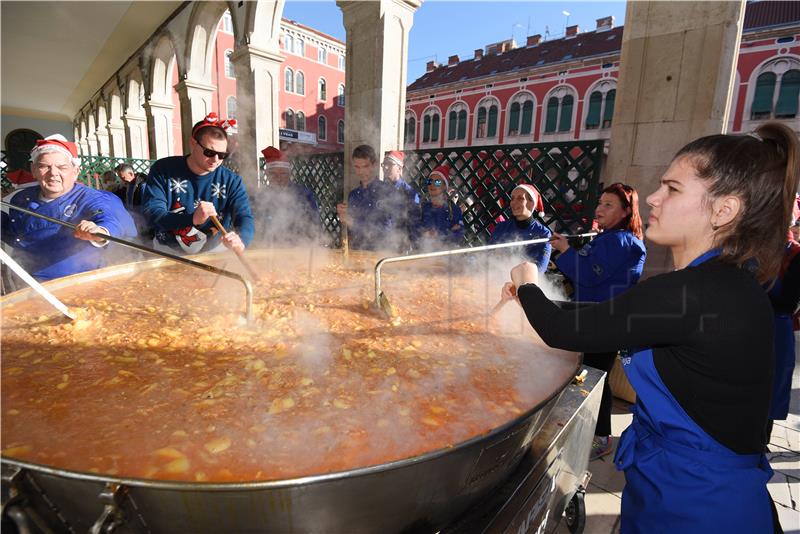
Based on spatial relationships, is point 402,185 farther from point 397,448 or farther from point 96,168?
point 96,168

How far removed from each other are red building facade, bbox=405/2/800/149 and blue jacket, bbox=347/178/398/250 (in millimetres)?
22173

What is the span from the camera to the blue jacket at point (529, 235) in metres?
3.20

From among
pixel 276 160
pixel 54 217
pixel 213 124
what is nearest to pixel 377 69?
pixel 276 160

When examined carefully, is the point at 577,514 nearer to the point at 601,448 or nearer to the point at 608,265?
the point at 601,448

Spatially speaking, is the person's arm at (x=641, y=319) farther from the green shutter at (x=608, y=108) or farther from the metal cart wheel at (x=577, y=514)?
the green shutter at (x=608, y=108)

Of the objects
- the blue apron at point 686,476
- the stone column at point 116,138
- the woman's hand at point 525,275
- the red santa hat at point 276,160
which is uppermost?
the stone column at point 116,138

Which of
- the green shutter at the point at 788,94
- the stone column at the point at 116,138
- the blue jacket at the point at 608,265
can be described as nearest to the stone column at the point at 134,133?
the stone column at the point at 116,138

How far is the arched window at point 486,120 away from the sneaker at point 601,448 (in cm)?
2531

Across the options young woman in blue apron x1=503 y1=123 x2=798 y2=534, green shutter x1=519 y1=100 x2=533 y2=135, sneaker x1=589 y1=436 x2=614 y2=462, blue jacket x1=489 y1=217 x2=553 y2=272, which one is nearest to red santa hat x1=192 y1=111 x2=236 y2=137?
blue jacket x1=489 y1=217 x2=553 y2=272

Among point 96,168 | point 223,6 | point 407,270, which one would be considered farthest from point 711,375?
point 96,168

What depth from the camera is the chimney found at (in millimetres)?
24195

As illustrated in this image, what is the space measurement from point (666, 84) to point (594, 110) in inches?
865

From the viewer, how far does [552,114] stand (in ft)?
77.8

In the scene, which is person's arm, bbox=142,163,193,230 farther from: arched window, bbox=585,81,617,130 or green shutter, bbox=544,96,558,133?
green shutter, bbox=544,96,558,133
